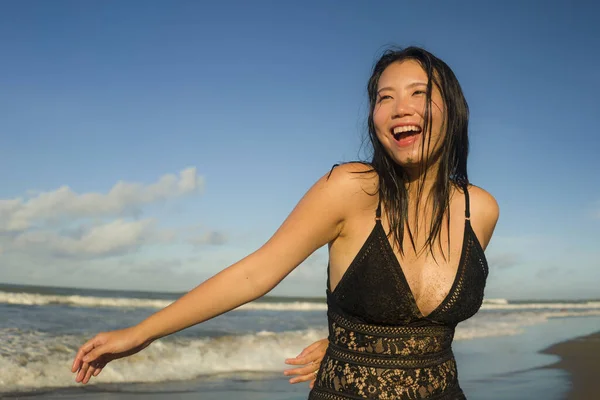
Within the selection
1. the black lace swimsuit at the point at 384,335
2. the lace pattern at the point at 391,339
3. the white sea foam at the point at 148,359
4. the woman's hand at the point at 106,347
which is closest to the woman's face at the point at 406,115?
the black lace swimsuit at the point at 384,335

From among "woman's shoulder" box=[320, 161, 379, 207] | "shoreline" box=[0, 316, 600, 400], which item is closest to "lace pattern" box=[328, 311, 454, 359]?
"woman's shoulder" box=[320, 161, 379, 207]

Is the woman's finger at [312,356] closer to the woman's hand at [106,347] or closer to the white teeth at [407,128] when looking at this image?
the woman's hand at [106,347]

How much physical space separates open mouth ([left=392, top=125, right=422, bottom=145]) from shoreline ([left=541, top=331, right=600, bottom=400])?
6660mm

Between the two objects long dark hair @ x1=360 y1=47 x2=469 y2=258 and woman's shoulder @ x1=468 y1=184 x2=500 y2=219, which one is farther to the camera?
woman's shoulder @ x1=468 y1=184 x2=500 y2=219

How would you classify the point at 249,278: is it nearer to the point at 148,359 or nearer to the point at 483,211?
the point at 483,211

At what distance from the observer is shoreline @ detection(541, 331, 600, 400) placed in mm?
8039

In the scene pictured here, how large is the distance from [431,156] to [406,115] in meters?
0.18

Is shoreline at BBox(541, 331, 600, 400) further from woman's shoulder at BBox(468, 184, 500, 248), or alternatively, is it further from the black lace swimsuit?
A: the black lace swimsuit

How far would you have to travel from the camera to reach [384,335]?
6.06 ft

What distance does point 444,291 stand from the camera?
192cm

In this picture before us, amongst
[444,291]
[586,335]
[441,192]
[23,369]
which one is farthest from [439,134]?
[586,335]

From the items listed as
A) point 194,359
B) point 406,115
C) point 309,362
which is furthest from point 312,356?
point 194,359

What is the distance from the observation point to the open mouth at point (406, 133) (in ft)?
6.57

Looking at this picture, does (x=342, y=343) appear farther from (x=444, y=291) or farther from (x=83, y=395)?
(x=83, y=395)
